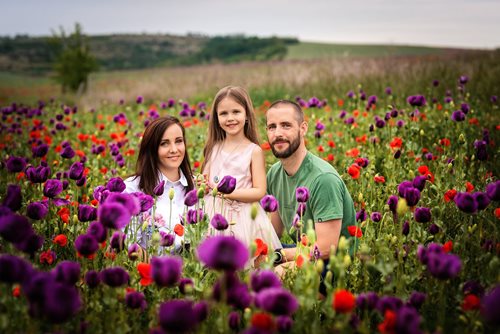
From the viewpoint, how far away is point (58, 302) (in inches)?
53.8

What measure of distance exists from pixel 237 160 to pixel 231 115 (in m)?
0.37

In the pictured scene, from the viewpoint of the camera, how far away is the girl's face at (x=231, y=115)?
3.80m

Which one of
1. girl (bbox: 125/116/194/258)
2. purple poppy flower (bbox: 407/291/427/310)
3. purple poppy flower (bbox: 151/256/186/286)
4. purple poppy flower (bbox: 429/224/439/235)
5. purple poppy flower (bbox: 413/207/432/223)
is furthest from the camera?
girl (bbox: 125/116/194/258)

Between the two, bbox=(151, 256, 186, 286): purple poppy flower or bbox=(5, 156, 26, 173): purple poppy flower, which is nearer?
bbox=(151, 256, 186, 286): purple poppy flower

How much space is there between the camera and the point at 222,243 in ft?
4.32

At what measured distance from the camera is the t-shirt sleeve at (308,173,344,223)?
114 inches

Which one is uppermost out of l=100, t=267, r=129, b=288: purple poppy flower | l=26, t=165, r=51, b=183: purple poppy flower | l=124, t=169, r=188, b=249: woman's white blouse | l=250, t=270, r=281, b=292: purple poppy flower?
l=26, t=165, r=51, b=183: purple poppy flower

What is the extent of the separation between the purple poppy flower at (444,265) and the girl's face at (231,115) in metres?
2.35

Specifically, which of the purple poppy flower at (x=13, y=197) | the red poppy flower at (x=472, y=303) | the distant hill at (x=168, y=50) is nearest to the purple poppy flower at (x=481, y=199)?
the red poppy flower at (x=472, y=303)

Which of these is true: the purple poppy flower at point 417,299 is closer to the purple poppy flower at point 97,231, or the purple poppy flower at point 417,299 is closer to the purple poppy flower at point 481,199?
the purple poppy flower at point 481,199

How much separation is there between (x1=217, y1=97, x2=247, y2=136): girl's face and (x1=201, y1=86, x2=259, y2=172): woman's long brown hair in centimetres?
4

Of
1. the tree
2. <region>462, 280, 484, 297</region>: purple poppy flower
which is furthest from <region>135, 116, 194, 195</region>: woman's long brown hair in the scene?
the tree

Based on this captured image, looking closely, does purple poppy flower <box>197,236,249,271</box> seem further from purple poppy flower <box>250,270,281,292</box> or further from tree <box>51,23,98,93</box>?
tree <box>51,23,98,93</box>

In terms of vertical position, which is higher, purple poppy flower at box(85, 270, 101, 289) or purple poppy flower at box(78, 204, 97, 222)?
purple poppy flower at box(78, 204, 97, 222)
